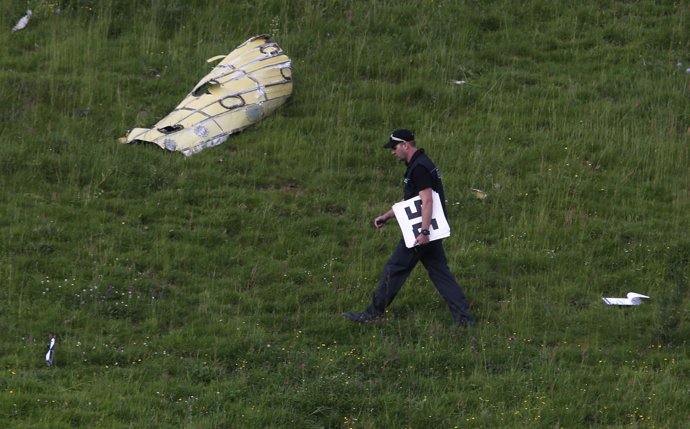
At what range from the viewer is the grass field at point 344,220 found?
374 inches

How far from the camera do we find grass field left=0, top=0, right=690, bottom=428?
949 cm

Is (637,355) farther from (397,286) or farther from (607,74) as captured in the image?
(607,74)

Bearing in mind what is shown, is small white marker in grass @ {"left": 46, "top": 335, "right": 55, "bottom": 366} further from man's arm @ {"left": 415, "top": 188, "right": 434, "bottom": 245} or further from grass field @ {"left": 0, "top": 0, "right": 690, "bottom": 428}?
man's arm @ {"left": 415, "top": 188, "right": 434, "bottom": 245}

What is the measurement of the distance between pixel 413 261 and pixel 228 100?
4810mm

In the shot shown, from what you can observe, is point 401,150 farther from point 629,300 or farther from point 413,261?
point 629,300

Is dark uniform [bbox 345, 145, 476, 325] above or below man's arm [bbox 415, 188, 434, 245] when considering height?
below

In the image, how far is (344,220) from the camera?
1287cm

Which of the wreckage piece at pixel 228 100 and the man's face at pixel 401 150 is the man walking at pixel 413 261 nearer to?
the man's face at pixel 401 150

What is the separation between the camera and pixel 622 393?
31.3 feet

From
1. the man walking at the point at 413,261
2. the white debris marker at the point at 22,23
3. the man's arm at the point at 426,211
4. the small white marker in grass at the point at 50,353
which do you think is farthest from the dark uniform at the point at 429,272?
the white debris marker at the point at 22,23

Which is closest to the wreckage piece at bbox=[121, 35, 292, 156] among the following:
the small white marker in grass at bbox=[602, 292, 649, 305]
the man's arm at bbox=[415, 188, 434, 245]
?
the man's arm at bbox=[415, 188, 434, 245]

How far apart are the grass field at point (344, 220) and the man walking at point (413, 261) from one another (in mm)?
197

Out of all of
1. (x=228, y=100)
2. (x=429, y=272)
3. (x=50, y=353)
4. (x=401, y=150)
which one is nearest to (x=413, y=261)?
(x=429, y=272)

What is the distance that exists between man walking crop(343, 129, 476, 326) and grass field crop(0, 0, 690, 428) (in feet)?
0.65
